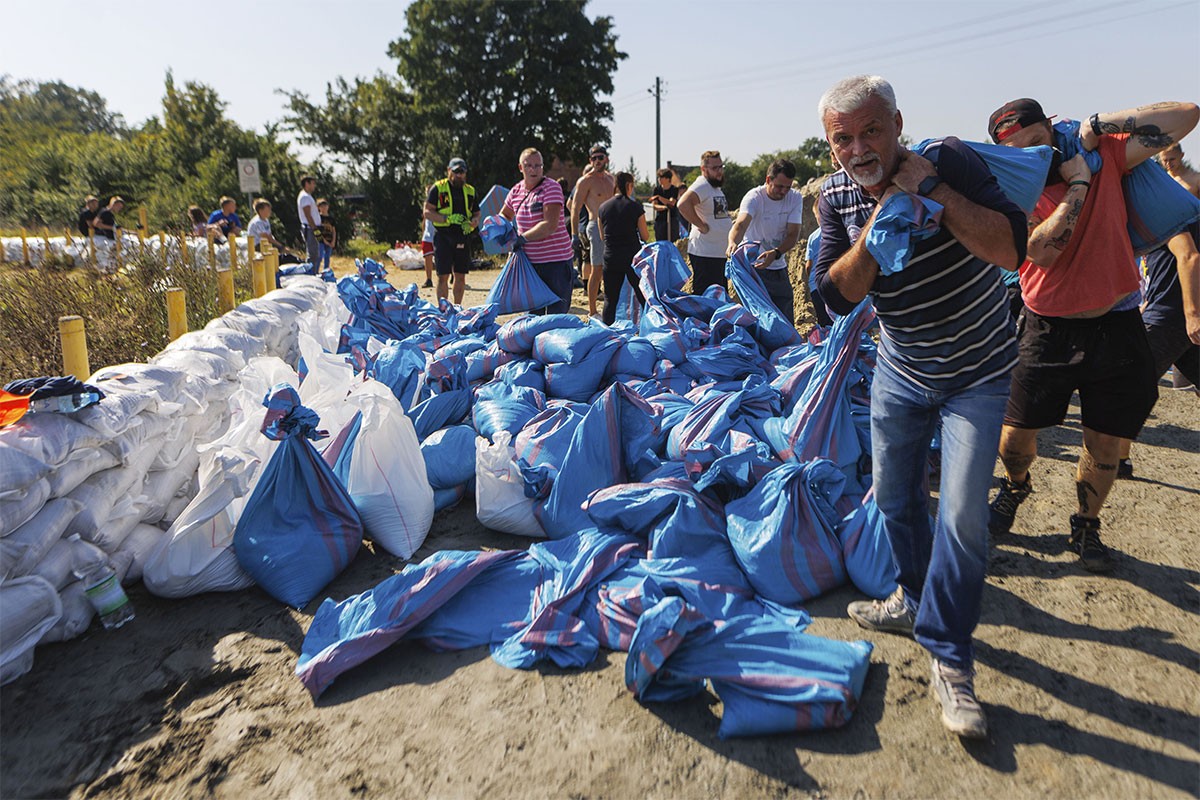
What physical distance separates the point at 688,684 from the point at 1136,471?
2.93 metres

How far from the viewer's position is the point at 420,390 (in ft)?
13.9

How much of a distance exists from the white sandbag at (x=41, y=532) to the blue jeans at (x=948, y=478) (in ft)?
8.31

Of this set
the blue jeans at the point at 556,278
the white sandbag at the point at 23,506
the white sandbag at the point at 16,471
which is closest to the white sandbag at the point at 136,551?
the white sandbag at the point at 23,506

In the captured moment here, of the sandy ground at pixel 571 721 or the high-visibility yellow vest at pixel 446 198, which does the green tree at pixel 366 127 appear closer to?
the high-visibility yellow vest at pixel 446 198

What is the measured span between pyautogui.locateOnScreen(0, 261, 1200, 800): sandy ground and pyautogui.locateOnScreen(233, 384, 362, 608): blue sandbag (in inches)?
5.6

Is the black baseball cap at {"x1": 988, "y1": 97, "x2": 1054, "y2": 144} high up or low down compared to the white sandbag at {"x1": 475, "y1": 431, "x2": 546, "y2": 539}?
up

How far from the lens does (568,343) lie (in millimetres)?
4227

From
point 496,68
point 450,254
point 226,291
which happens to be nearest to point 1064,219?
point 226,291

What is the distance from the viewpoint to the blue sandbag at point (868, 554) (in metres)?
2.54

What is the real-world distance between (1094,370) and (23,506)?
3.46 m

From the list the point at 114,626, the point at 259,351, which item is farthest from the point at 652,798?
the point at 259,351

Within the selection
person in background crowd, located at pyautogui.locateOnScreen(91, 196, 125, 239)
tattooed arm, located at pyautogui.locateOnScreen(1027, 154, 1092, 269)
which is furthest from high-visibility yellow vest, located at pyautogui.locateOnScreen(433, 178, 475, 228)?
person in background crowd, located at pyautogui.locateOnScreen(91, 196, 125, 239)

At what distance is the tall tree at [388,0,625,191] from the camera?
989 inches

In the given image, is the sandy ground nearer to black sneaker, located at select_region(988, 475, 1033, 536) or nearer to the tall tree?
black sneaker, located at select_region(988, 475, 1033, 536)
